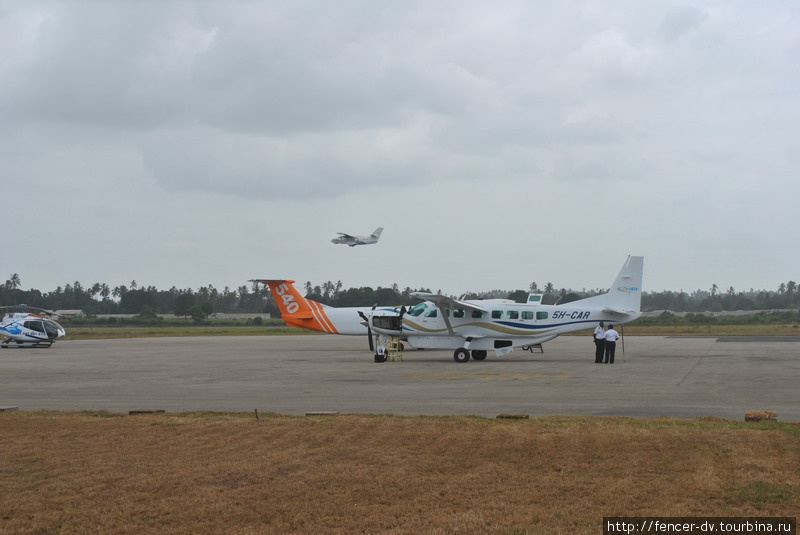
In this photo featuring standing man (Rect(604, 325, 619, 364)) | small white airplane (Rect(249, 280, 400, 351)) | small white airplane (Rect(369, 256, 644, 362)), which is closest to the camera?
standing man (Rect(604, 325, 619, 364))

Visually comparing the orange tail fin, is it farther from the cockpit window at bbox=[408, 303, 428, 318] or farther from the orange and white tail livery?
the cockpit window at bbox=[408, 303, 428, 318]

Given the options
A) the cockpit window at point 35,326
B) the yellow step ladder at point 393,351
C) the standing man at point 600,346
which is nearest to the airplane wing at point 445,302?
the yellow step ladder at point 393,351

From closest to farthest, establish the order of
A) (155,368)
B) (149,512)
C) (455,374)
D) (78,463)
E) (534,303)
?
(149,512), (78,463), (455,374), (155,368), (534,303)

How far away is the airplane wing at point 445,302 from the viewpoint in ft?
94.2

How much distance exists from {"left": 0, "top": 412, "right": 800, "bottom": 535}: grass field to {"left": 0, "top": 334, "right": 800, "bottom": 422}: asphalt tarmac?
10.3 ft

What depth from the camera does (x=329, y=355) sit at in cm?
3431

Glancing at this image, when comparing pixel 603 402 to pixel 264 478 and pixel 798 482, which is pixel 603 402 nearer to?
pixel 798 482

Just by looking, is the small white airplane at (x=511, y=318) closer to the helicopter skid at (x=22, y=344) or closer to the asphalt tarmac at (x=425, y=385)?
the asphalt tarmac at (x=425, y=385)

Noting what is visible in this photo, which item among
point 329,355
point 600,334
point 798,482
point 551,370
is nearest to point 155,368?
point 329,355

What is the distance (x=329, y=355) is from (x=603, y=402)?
20.7 metres

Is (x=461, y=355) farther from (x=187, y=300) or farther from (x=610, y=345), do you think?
(x=187, y=300)

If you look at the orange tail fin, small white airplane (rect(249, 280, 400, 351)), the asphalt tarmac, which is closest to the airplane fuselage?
the asphalt tarmac

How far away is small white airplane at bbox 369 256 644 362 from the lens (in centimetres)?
2900

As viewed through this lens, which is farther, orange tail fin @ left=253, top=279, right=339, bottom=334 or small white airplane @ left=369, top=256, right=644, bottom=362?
orange tail fin @ left=253, top=279, right=339, bottom=334
